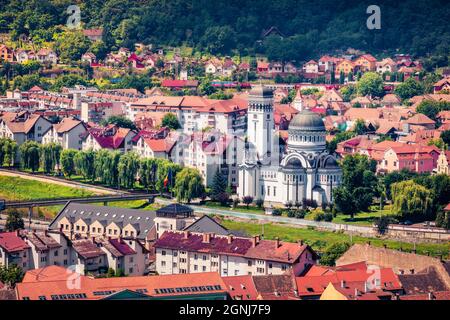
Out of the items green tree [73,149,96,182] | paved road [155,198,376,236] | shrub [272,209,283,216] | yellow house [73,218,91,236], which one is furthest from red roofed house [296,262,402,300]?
green tree [73,149,96,182]

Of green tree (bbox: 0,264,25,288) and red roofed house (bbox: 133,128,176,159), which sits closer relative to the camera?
green tree (bbox: 0,264,25,288)

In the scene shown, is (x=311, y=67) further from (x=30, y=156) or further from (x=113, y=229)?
(x=113, y=229)

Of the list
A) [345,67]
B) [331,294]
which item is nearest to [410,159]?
[331,294]

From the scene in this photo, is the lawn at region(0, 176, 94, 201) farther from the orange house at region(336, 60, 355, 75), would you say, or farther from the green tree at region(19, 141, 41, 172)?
the orange house at region(336, 60, 355, 75)

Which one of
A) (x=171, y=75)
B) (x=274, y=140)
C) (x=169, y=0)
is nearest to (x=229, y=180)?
(x=274, y=140)

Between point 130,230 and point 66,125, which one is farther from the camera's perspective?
point 66,125

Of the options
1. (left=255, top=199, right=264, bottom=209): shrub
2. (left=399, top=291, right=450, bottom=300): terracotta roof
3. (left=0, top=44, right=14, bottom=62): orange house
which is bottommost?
(left=399, top=291, right=450, bottom=300): terracotta roof
